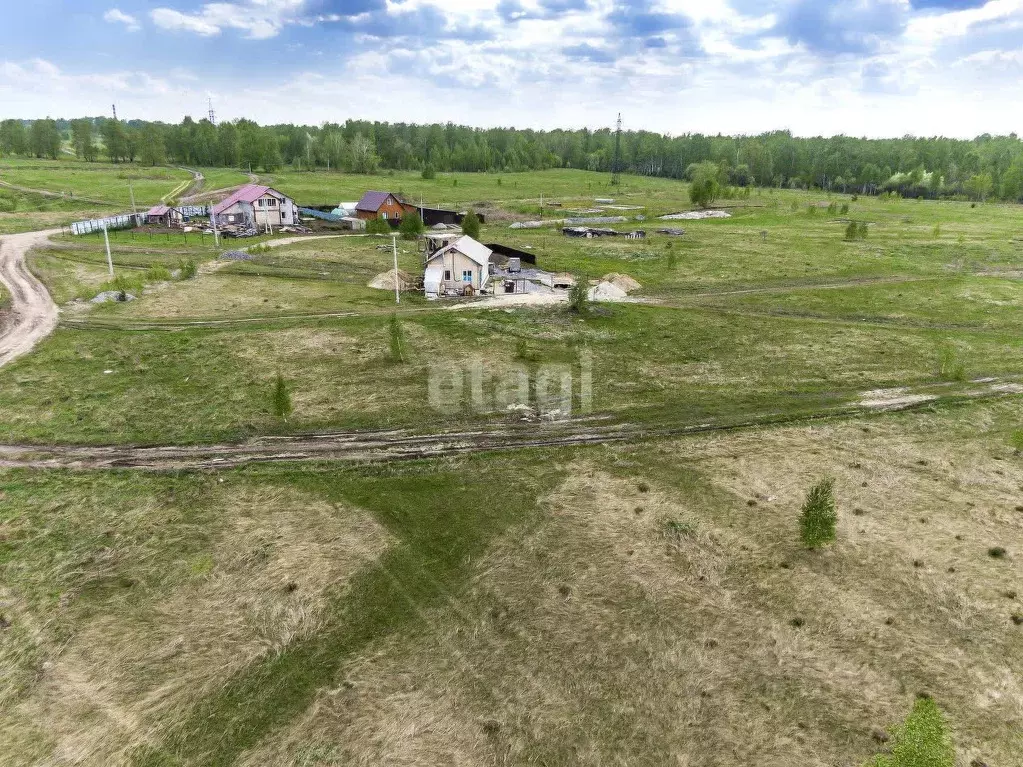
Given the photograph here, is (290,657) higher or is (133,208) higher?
(133,208)

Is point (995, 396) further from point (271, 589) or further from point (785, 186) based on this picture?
point (785, 186)

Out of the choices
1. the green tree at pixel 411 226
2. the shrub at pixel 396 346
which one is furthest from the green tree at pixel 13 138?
the shrub at pixel 396 346

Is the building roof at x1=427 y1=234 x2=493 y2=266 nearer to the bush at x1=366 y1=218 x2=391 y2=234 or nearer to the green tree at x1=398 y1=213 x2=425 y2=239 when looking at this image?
the green tree at x1=398 y1=213 x2=425 y2=239

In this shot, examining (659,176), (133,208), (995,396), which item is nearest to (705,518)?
(995,396)

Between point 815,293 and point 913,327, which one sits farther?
point 815,293

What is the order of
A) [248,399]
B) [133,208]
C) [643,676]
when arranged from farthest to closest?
[133,208] → [248,399] → [643,676]

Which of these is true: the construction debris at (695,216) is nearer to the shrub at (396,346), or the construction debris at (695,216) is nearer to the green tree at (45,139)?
the shrub at (396,346)
